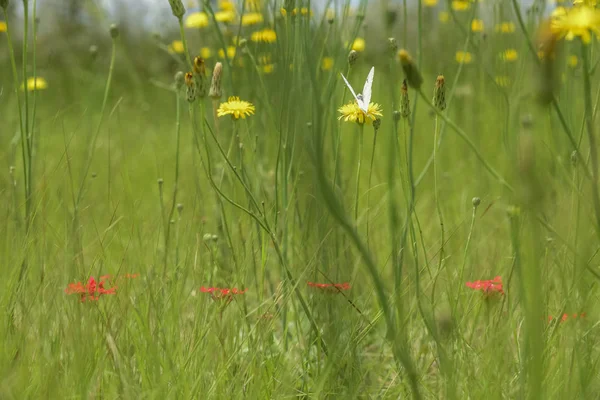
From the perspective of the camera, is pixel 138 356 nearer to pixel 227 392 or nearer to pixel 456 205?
pixel 227 392

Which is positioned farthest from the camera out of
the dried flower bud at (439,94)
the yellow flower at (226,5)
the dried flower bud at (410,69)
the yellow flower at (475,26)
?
the yellow flower at (226,5)

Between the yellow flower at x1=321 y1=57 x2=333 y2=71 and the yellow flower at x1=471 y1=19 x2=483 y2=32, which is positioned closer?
the yellow flower at x1=321 y1=57 x2=333 y2=71

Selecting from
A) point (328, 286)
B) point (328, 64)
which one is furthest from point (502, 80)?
point (328, 64)

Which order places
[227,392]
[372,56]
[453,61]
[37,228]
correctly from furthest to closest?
[372,56]
[453,61]
[37,228]
[227,392]

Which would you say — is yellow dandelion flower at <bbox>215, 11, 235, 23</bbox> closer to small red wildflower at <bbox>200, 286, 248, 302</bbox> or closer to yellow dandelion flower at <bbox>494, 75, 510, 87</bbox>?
yellow dandelion flower at <bbox>494, 75, 510, 87</bbox>

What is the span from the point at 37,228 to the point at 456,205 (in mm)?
1450

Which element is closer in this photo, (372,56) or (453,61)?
(453,61)

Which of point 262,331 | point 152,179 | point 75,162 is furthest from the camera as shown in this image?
point 75,162

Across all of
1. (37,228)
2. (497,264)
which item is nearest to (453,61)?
(497,264)

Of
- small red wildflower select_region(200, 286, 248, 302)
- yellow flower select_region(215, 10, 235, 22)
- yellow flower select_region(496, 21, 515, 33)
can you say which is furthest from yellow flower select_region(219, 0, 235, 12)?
small red wildflower select_region(200, 286, 248, 302)

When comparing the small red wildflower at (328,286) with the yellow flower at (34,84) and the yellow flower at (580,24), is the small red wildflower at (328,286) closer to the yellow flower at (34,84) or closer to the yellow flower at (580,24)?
the yellow flower at (580,24)

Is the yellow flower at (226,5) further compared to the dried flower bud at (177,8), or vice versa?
the yellow flower at (226,5)

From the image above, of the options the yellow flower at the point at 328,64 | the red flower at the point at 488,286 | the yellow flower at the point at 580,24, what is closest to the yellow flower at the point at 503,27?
the yellow flower at the point at 328,64

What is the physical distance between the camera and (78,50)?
251 inches
